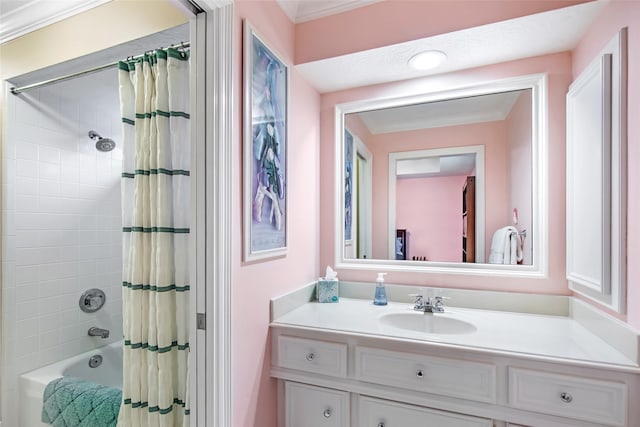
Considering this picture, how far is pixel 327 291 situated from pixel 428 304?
0.54 metres

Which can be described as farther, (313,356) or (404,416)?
(313,356)

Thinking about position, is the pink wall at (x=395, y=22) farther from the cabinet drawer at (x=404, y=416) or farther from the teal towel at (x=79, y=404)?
the teal towel at (x=79, y=404)

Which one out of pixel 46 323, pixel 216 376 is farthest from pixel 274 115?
pixel 46 323

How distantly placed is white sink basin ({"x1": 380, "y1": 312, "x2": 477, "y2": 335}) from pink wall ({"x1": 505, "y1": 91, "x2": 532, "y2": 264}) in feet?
1.64

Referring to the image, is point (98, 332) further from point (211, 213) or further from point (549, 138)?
point (549, 138)

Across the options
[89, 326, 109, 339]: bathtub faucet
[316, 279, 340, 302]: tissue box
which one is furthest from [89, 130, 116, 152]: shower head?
[316, 279, 340, 302]: tissue box

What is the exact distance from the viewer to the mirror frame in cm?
159

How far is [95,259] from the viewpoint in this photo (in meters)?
2.22

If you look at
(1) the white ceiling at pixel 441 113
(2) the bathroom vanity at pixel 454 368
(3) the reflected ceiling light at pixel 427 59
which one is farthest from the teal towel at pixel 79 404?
(3) the reflected ceiling light at pixel 427 59

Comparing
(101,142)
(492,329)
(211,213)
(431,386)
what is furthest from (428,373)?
(101,142)

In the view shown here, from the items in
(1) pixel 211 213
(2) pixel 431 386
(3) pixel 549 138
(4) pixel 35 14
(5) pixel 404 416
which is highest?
(4) pixel 35 14

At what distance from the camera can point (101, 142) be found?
7.20ft

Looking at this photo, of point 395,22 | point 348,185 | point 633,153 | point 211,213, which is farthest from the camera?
point 348,185

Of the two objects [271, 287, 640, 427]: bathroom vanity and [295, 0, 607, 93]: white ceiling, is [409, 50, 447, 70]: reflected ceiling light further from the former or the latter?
[271, 287, 640, 427]: bathroom vanity
